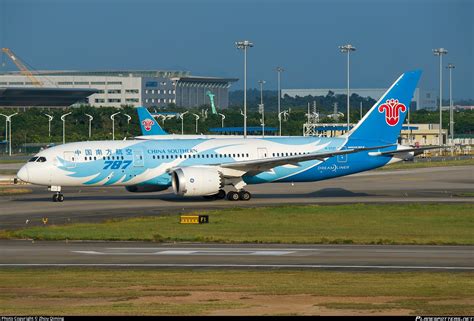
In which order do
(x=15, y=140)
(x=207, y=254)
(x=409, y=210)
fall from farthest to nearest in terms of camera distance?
(x=15, y=140) < (x=409, y=210) < (x=207, y=254)

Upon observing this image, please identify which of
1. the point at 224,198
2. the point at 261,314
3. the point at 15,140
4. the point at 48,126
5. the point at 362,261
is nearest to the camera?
the point at 261,314

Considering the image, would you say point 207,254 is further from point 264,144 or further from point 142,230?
point 264,144

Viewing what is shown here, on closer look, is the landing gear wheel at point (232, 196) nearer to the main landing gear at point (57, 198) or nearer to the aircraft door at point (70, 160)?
the aircraft door at point (70, 160)

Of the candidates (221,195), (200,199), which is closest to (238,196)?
(221,195)

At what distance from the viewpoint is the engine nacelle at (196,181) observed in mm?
62438

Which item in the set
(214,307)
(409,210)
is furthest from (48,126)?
(214,307)

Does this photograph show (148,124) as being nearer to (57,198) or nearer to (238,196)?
(57,198)

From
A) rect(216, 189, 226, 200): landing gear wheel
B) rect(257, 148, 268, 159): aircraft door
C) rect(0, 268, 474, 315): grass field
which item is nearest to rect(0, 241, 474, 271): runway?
rect(0, 268, 474, 315): grass field

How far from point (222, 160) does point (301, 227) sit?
58.4ft

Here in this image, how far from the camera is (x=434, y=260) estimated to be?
121ft

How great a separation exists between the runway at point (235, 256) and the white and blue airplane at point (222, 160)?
19.9m

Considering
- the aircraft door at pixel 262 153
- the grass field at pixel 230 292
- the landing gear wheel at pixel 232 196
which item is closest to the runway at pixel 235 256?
the grass field at pixel 230 292

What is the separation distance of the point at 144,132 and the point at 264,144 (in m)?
54.1

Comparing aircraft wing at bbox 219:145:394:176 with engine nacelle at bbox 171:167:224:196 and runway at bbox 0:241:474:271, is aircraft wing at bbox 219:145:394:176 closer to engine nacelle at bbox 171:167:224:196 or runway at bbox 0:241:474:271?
engine nacelle at bbox 171:167:224:196
